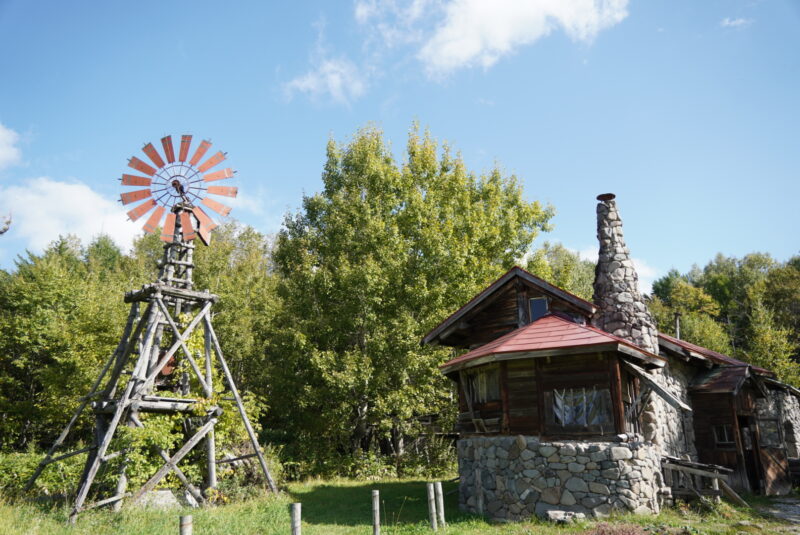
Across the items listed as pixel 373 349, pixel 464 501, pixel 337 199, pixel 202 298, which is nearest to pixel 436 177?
pixel 337 199

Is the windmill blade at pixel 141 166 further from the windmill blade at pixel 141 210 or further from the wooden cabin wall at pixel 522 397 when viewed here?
the wooden cabin wall at pixel 522 397

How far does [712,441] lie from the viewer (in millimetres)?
19703

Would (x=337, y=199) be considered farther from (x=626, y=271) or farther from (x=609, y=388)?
(x=609, y=388)

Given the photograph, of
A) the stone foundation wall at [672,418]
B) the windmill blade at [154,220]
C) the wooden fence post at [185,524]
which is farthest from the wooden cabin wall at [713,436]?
the windmill blade at [154,220]

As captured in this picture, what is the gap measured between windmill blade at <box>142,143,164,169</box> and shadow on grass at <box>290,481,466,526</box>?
38.9ft

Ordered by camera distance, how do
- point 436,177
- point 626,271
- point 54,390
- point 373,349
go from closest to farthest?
point 626,271
point 54,390
point 373,349
point 436,177

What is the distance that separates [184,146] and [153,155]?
106cm

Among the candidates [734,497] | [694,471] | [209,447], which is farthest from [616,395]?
[209,447]

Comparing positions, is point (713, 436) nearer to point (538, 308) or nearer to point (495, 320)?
point (538, 308)

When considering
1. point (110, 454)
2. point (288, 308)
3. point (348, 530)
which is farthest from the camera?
point (288, 308)

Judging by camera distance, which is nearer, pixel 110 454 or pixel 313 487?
pixel 110 454

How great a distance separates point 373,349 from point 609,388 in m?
12.3

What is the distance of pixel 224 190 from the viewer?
59.9 ft

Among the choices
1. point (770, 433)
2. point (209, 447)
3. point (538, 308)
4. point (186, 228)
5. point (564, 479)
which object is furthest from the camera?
point (770, 433)
